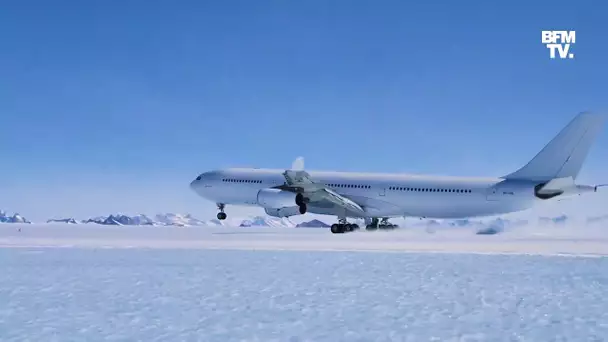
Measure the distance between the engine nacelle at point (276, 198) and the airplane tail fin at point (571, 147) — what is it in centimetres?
1886

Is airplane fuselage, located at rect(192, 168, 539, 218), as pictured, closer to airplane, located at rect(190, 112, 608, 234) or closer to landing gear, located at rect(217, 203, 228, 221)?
airplane, located at rect(190, 112, 608, 234)

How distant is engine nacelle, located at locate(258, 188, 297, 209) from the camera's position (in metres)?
57.1

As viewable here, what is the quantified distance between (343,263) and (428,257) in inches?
221

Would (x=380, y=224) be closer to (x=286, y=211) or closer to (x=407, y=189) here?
(x=407, y=189)

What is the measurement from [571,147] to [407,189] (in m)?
12.7

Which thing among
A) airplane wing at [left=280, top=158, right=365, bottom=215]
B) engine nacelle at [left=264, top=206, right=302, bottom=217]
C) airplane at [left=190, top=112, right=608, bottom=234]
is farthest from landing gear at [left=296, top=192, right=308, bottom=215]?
airplane wing at [left=280, top=158, right=365, bottom=215]

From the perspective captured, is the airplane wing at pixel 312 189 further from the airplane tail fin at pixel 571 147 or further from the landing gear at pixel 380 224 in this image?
the airplane tail fin at pixel 571 147

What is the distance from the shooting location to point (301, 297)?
1948 centimetres

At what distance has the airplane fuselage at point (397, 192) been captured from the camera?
53.1m

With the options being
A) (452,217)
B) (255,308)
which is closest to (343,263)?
(255,308)

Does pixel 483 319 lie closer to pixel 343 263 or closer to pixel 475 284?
pixel 475 284

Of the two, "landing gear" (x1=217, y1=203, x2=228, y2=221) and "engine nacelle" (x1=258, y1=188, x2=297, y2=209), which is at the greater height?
"engine nacelle" (x1=258, y1=188, x2=297, y2=209)

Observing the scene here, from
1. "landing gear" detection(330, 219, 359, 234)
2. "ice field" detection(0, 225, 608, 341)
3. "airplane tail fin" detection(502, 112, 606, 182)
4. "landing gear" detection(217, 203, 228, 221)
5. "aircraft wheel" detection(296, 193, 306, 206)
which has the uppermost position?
"airplane tail fin" detection(502, 112, 606, 182)

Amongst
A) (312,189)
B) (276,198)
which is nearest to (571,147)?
(312,189)
